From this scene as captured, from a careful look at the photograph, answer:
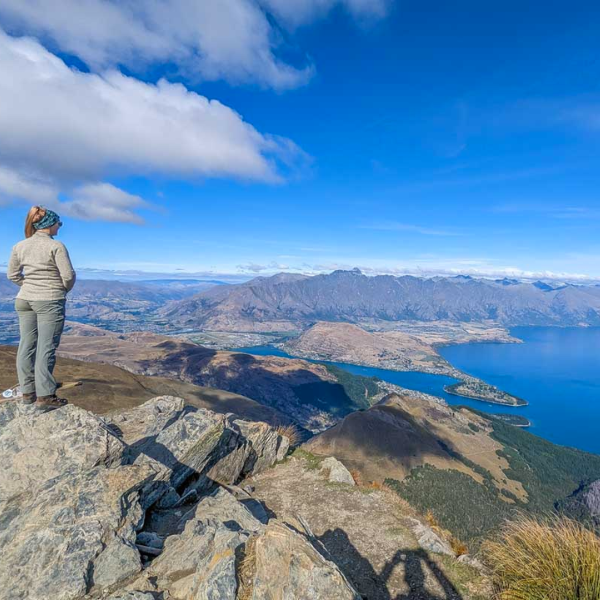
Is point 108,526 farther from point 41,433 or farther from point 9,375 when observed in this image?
point 9,375

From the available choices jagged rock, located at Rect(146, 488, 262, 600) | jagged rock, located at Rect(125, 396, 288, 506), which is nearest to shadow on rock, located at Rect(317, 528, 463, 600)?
jagged rock, located at Rect(146, 488, 262, 600)

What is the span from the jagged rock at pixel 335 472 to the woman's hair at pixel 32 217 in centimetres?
1395

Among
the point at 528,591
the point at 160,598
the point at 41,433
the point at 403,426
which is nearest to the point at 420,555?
the point at 528,591

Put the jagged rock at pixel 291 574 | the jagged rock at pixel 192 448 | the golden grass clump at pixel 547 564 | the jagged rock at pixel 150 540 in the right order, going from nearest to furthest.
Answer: the jagged rock at pixel 291 574, the golden grass clump at pixel 547 564, the jagged rock at pixel 150 540, the jagged rock at pixel 192 448

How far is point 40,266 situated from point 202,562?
700 cm

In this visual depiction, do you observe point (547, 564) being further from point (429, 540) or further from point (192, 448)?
point (192, 448)

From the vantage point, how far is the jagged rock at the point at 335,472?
14.9 meters

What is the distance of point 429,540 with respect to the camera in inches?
413

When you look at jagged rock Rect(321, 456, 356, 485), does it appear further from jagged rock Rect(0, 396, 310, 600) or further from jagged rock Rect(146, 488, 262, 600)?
jagged rock Rect(146, 488, 262, 600)

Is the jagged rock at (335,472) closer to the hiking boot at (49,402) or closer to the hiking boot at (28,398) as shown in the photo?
the hiking boot at (49,402)

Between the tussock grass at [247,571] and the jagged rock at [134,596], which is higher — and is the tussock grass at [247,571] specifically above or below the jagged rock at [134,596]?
above

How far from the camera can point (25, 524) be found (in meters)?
6.93

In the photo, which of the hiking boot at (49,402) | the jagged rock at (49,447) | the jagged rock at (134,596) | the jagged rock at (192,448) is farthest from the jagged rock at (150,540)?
the hiking boot at (49,402)

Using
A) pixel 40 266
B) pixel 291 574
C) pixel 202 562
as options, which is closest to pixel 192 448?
pixel 202 562
